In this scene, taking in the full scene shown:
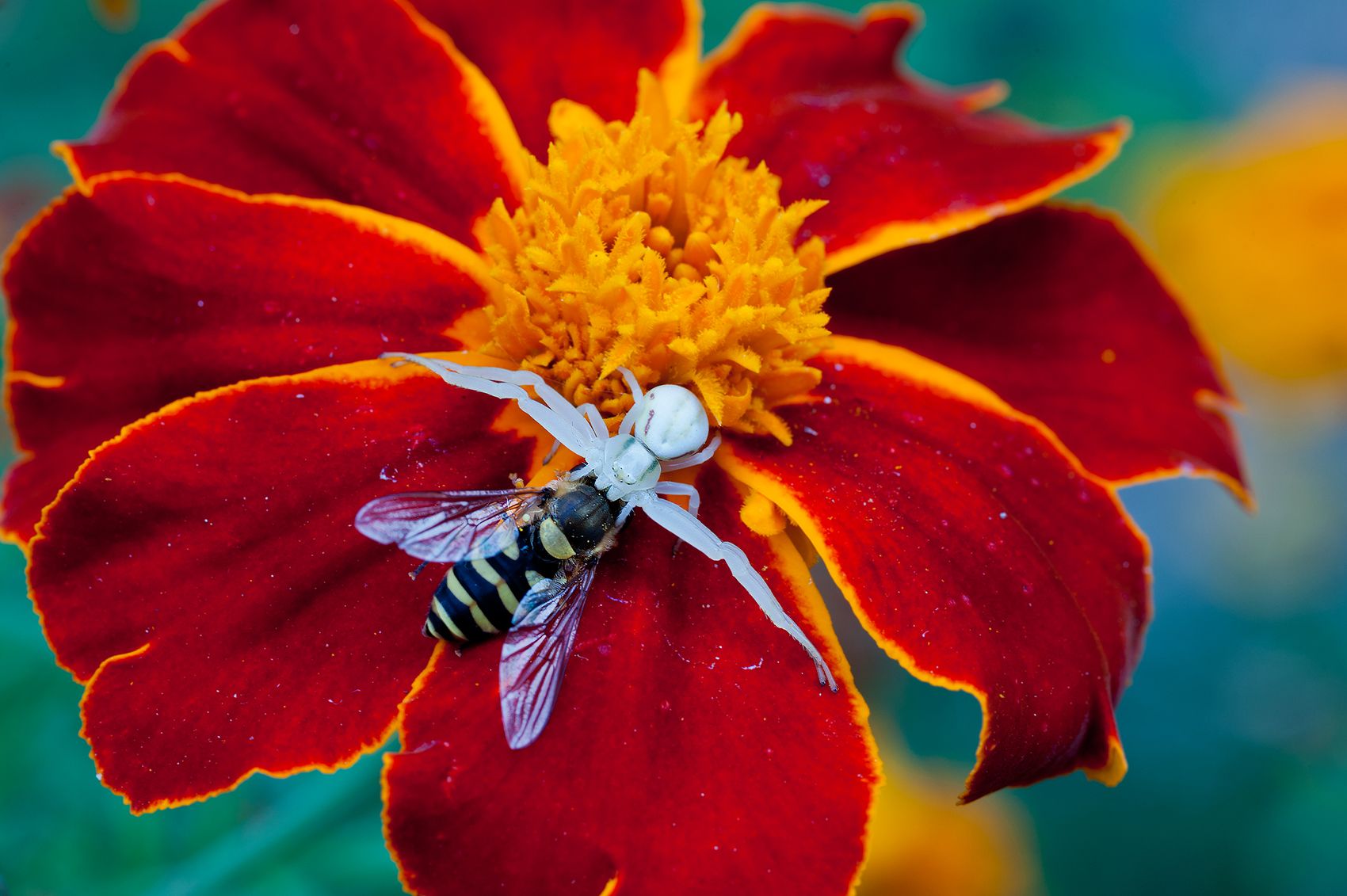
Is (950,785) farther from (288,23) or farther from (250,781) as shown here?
(288,23)

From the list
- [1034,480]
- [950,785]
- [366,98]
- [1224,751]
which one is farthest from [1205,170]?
[366,98]

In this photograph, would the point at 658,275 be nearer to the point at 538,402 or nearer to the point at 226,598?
the point at 538,402

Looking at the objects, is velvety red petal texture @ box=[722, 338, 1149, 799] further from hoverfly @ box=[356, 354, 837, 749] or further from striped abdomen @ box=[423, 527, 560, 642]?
striped abdomen @ box=[423, 527, 560, 642]

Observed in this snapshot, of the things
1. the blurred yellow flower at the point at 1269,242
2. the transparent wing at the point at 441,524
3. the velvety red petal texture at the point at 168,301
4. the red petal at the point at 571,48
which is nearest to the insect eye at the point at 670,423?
the transparent wing at the point at 441,524

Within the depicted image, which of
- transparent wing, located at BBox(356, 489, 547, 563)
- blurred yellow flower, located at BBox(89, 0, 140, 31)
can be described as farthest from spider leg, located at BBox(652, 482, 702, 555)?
blurred yellow flower, located at BBox(89, 0, 140, 31)

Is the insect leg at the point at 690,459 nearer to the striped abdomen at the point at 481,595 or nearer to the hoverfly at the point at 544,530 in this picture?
the hoverfly at the point at 544,530

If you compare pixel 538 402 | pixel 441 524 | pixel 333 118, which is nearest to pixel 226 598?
pixel 441 524
